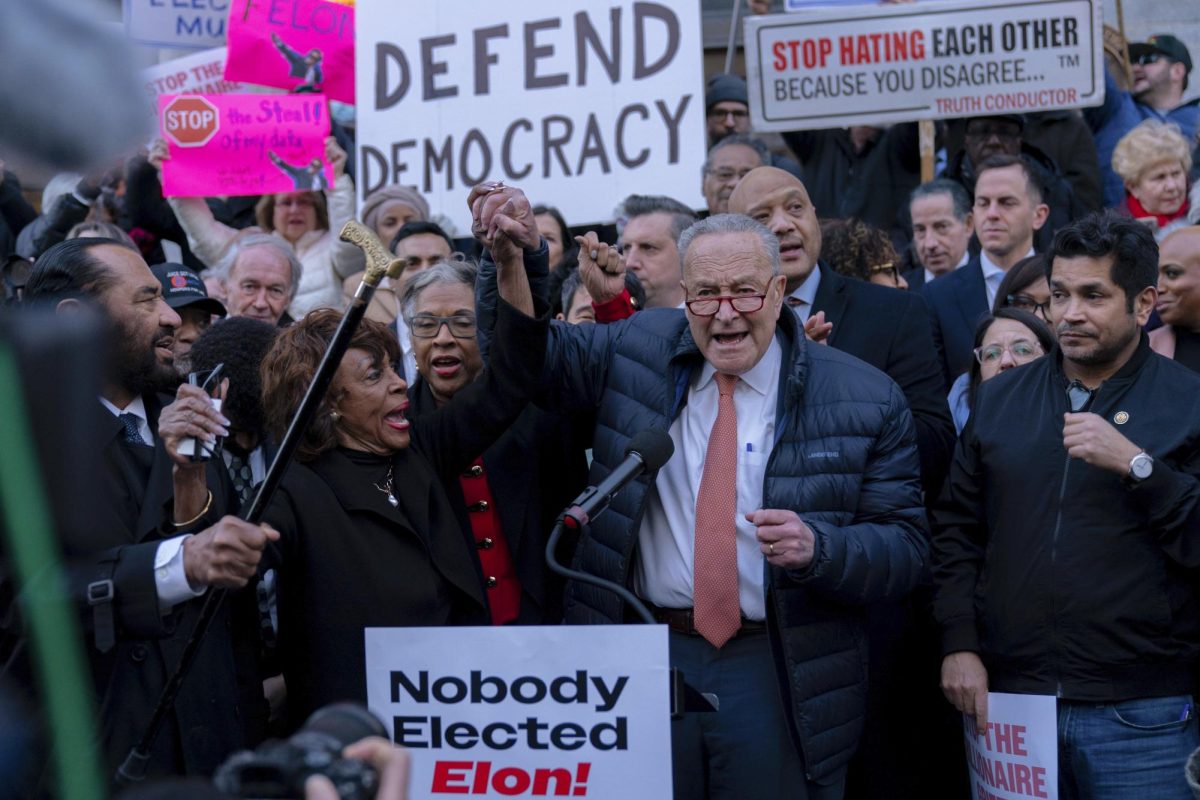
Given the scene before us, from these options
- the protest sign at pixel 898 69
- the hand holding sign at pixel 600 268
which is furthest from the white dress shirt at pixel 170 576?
the protest sign at pixel 898 69

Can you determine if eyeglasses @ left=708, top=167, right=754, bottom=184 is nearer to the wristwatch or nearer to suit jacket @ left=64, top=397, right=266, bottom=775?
the wristwatch

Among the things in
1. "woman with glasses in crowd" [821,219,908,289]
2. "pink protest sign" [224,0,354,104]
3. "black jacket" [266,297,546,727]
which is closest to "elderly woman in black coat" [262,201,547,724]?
"black jacket" [266,297,546,727]

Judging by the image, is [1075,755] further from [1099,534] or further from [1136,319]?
[1136,319]

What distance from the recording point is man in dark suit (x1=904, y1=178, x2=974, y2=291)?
7.81 meters

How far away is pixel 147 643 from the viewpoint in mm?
3951

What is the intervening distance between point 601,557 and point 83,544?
251cm

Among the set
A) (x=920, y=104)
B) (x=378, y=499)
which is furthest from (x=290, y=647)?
(x=920, y=104)

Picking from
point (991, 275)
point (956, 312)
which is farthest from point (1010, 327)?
point (991, 275)

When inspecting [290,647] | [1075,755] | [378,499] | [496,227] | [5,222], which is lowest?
[1075,755]

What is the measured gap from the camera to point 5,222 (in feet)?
29.6

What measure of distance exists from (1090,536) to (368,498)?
2.01 meters

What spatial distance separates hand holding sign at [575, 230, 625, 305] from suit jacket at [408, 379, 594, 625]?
16.2 inches

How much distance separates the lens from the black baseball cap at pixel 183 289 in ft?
18.8

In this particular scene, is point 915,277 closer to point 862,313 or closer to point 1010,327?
point 1010,327
